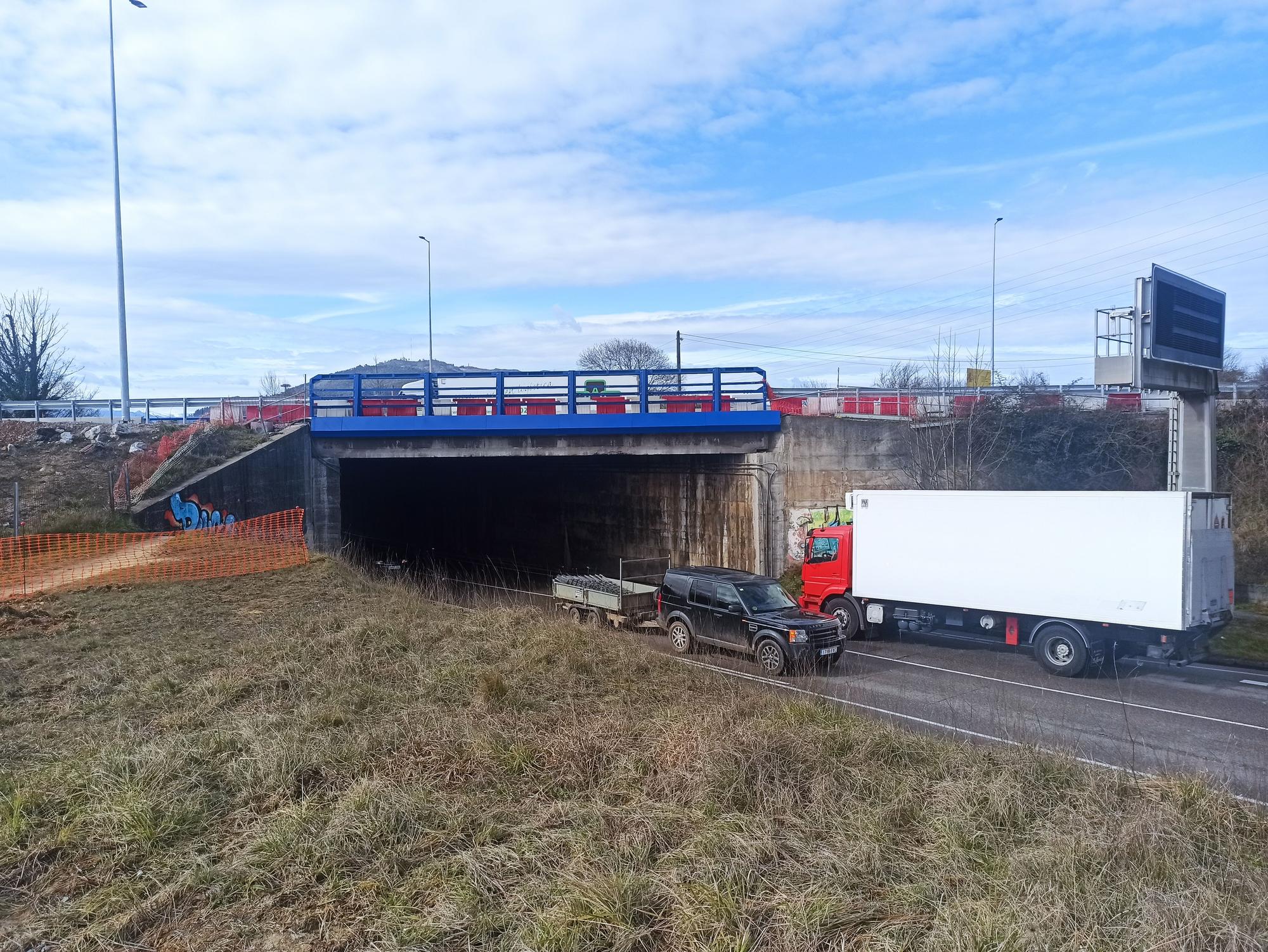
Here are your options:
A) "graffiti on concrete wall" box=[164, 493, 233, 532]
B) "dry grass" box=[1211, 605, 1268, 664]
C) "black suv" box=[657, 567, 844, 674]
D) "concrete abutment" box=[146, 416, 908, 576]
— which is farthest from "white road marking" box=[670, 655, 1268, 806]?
"graffiti on concrete wall" box=[164, 493, 233, 532]

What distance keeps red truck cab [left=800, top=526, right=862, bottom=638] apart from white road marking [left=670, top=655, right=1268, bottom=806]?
15.2ft

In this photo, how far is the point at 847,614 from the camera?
18.7 meters

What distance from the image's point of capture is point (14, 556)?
60.3 feet

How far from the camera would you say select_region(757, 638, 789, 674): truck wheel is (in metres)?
14.6

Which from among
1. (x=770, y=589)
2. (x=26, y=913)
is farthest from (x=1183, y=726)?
(x=26, y=913)

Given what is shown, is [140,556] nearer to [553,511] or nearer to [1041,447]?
[553,511]

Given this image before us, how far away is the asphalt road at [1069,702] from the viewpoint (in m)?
10.2

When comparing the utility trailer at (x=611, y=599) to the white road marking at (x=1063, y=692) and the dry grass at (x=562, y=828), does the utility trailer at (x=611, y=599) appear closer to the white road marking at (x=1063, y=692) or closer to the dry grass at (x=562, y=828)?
the white road marking at (x=1063, y=692)

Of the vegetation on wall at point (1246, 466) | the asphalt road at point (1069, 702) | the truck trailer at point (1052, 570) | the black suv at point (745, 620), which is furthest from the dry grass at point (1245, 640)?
the black suv at point (745, 620)

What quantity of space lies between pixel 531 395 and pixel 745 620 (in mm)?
11885

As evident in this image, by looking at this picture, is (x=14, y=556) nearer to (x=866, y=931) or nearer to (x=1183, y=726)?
(x=866, y=931)

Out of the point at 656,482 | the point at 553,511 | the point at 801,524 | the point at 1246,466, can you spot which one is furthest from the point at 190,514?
the point at 1246,466

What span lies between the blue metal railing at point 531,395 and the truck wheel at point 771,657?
34.2 feet

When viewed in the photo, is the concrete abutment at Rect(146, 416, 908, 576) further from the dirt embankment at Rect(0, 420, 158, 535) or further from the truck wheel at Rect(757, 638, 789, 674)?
the truck wheel at Rect(757, 638, 789, 674)
